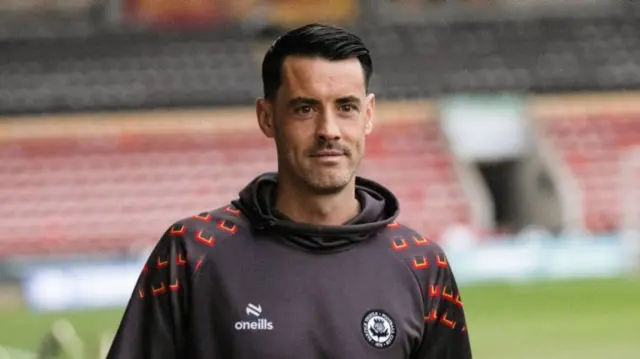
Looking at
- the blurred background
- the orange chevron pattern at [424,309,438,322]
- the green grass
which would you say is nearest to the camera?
the orange chevron pattern at [424,309,438,322]

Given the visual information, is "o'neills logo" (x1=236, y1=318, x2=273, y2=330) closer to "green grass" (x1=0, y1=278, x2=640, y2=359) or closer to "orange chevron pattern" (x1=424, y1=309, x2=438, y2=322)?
"orange chevron pattern" (x1=424, y1=309, x2=438, y2=322)

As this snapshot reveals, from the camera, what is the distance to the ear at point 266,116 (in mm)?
2051

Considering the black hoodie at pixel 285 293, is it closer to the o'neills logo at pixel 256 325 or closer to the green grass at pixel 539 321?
the o'neills logo at pixel 256 325

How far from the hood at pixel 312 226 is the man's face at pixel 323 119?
0.23 feet

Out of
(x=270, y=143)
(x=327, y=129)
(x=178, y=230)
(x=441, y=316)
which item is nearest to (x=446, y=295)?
(x=441, y=316)

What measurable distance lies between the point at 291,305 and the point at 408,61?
16.0m

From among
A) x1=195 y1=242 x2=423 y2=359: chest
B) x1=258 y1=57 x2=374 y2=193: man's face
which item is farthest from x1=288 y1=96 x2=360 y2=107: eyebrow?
x1=195 y1=242 x2=423 y2=359: chest

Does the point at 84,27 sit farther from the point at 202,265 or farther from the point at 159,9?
the point at 202,265

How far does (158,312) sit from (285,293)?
204 millimetres

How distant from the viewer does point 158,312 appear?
196cm

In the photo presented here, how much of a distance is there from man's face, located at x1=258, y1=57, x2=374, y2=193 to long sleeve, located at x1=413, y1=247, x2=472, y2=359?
8.9 inches

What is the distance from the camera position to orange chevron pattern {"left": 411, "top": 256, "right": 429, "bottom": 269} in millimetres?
2045

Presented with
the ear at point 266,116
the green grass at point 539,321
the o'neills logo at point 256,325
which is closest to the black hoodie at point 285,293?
the o'neills logo at point 256,325

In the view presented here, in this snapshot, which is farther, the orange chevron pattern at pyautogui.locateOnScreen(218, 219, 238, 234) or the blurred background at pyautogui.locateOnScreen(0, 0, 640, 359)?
the blurred background at pyautogui.locateOnScreen(0, 0, 640, 359)
